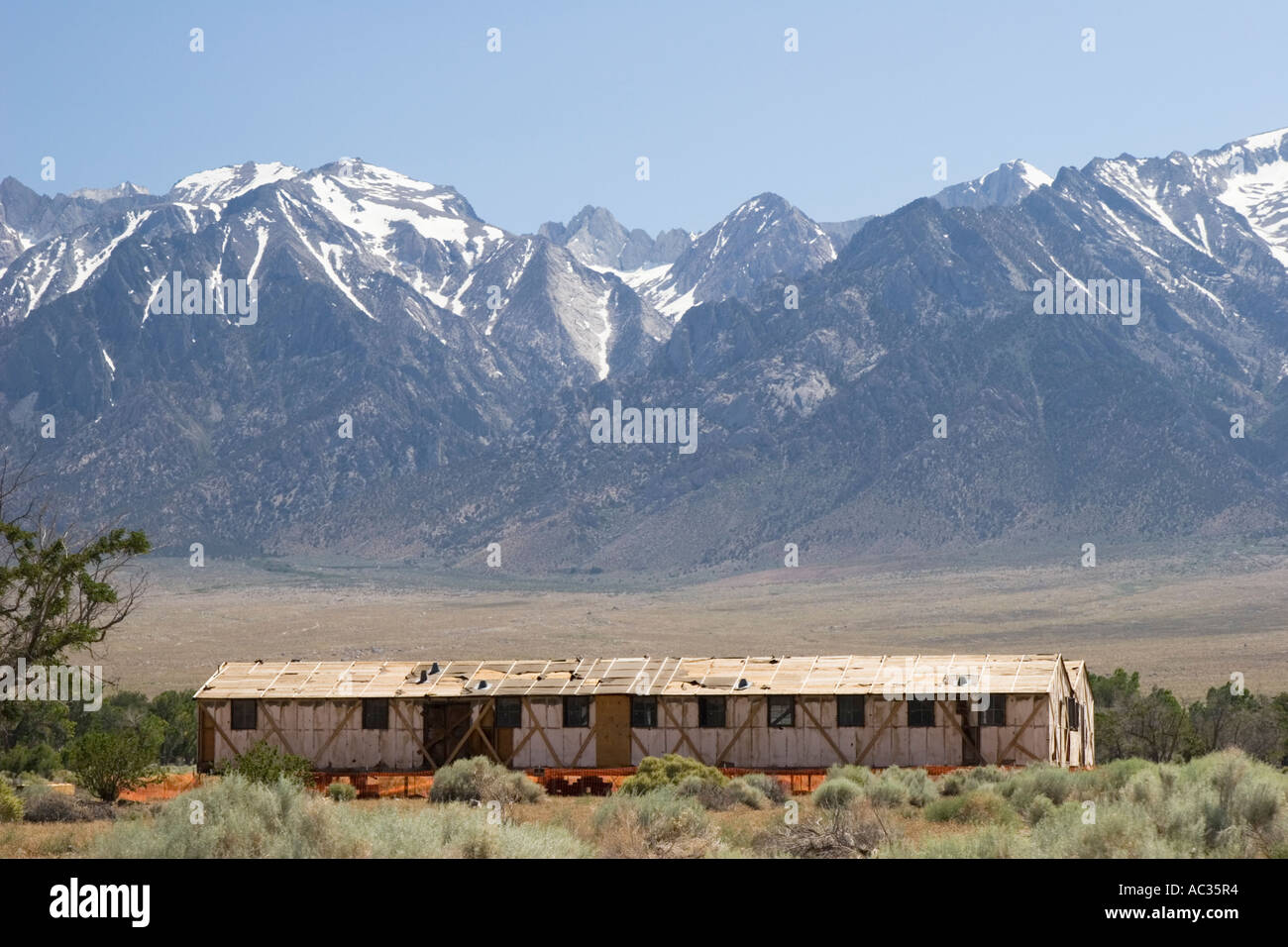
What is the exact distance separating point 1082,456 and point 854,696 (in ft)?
473

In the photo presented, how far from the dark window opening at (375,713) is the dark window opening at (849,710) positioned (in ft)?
35.8

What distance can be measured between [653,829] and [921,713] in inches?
795

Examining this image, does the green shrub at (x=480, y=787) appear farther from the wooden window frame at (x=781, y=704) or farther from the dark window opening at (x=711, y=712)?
the wooden window frame at (x=781, y=704)

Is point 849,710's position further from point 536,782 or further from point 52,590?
point 52,590

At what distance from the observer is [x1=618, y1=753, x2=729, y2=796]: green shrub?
31.3 m

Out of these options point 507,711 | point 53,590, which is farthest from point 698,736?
point 53,590

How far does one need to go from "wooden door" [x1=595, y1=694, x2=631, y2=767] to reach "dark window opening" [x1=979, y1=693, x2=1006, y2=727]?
8.38 meters

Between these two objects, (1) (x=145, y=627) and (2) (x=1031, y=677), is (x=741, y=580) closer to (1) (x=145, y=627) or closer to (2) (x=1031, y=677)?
(1) (x=145, y=627)

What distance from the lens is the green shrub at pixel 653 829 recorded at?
1972cm

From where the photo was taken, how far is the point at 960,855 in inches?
680

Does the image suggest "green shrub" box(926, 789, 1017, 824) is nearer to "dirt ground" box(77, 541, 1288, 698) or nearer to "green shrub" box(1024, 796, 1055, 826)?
"green shrub" box(1024, 796, 1055, 826)

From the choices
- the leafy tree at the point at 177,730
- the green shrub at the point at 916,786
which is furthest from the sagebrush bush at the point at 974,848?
the leafy tree at the point at 177,730
